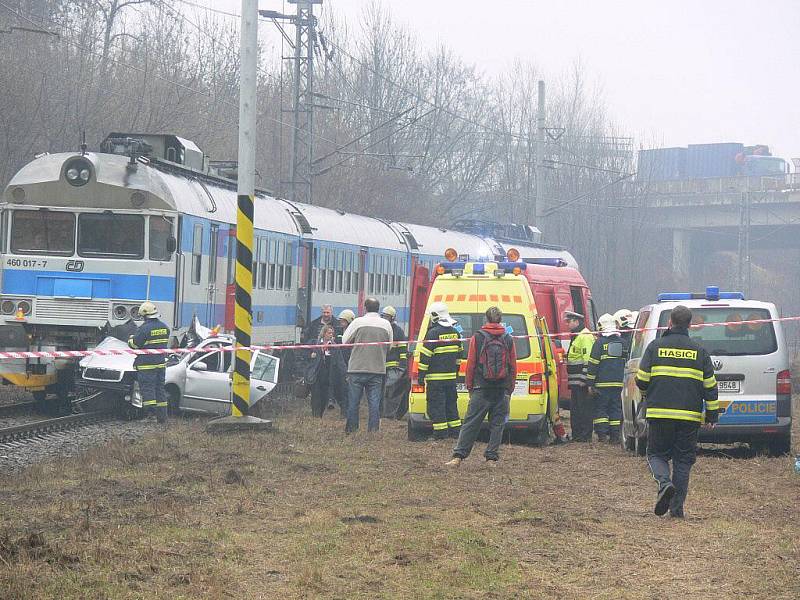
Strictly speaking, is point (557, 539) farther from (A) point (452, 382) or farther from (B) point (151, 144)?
(B) point (151, 144)

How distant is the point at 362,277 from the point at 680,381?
20.0 meters

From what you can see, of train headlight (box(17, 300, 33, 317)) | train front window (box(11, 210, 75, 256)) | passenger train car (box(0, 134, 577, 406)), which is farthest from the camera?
train front window (box(11, 210, 75, 256))

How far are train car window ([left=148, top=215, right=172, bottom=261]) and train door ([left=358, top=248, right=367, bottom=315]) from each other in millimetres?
10446

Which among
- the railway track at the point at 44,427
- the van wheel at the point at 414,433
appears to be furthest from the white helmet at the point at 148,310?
the van wheel at the point at 414,433

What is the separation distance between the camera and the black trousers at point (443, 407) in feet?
51.8

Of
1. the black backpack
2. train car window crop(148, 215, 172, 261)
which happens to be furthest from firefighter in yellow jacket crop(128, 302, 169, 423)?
the black backpack

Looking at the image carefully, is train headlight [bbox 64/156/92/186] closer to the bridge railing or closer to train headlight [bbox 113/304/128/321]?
train headlight [bbox 113/304/128/321]

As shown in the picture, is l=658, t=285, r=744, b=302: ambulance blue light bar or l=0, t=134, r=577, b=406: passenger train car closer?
l=658, t=285, r=744, b=302: ambulance blue light bar

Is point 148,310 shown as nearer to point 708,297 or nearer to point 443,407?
point 443,407

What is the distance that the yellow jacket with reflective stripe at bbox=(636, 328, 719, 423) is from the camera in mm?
10445

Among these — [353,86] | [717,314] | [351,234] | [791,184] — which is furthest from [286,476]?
[791,184]

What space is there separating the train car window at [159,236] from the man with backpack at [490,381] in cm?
725

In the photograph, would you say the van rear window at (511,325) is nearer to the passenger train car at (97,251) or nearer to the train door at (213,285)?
the passenger train car at (97,251)

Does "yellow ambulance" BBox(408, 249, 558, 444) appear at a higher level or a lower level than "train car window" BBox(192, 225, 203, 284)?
lower
